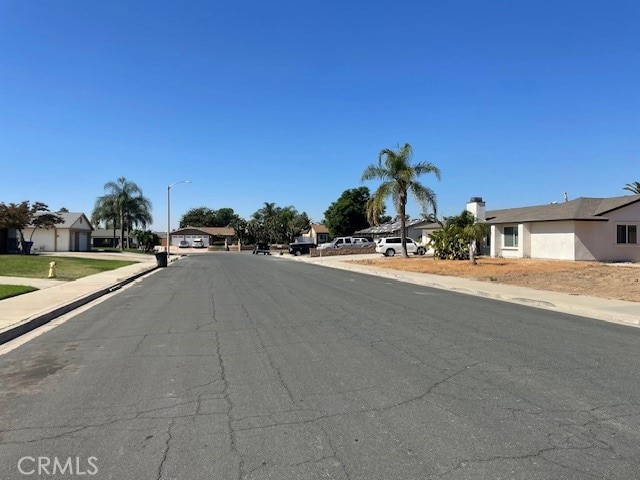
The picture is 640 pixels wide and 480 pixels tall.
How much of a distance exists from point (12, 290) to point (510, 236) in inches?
1200

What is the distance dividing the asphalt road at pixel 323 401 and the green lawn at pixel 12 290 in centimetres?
546

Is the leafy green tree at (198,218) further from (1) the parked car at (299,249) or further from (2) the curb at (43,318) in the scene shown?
(2) the curb at (43,318)

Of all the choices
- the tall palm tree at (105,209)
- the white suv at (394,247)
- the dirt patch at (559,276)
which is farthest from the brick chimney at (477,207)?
the tall palm tree at (105,209)

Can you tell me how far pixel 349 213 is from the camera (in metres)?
84.6

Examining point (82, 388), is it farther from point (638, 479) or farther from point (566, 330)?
point (566, 330)

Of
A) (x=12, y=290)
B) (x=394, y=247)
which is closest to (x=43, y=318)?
(x=12, y=290)

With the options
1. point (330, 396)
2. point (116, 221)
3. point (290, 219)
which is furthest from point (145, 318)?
point (290, 219)

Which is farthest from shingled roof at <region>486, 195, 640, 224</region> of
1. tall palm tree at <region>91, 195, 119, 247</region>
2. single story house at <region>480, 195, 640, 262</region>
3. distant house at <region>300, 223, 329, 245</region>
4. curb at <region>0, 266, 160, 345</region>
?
distant house at <region>300, 223, 329, 245</region>

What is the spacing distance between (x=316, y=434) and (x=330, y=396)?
111 centimetres

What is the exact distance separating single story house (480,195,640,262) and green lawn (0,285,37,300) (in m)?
27.3

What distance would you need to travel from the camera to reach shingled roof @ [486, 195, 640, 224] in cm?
3125

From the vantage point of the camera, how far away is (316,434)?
472cm

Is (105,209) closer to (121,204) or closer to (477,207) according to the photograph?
(121,204)
